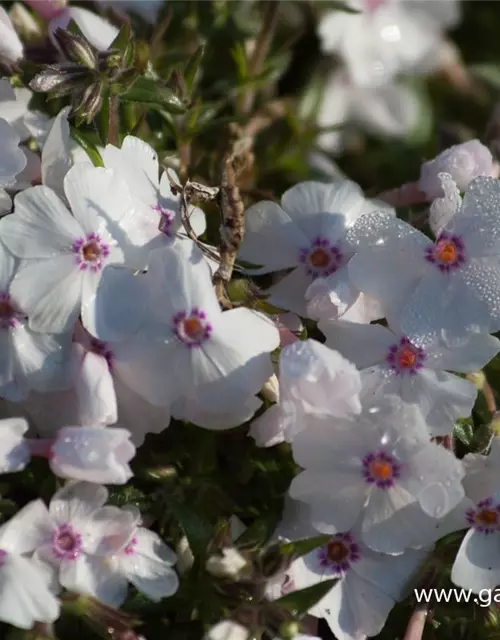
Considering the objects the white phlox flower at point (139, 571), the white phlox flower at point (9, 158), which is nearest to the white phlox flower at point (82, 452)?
the white phlox flower at point (139, 571)

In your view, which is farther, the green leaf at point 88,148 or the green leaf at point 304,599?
the green leaf at point 88,148

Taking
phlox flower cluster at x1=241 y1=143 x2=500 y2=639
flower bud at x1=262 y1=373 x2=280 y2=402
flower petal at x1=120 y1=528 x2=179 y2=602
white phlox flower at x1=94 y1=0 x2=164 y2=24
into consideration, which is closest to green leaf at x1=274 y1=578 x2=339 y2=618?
phlox flower cluster at x1=241 y1=143 x2=500 y2=639

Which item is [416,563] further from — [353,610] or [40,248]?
[40,248]

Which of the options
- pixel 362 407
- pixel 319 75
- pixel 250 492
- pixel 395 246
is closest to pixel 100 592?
pixel 250 492

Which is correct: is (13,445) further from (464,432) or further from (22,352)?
(464,432)

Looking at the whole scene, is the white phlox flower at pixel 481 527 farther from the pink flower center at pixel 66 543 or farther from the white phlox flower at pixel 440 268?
the pink flower center at pixel 66 543

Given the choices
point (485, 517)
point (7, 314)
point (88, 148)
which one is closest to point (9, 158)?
point (88, 148)

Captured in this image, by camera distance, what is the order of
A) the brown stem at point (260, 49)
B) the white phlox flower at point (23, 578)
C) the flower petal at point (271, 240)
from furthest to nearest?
the brown stem at point (260, 49) → the flower petal at point (271, 240) → the white phlox flower at point (23, 578)
